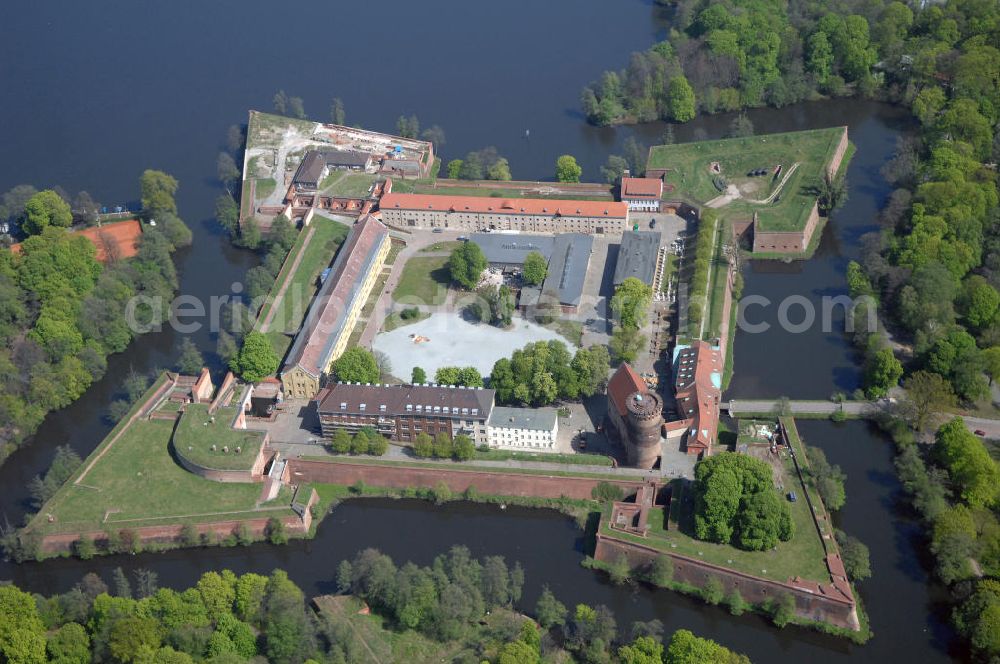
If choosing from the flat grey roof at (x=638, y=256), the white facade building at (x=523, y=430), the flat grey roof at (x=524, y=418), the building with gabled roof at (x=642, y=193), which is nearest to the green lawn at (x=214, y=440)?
the white facade building at (x=523, y=430)

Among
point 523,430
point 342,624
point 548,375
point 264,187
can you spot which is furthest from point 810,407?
point 264,187

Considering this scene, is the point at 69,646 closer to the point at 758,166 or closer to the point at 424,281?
the point at 424,281

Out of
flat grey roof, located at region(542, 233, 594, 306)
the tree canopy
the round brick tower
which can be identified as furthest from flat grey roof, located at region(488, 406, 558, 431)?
flat grey roof, located at region(542, 233, 594, 306)

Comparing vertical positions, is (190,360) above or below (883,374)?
below

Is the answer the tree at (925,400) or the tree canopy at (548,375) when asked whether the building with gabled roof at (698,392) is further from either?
the tree at (925,400)

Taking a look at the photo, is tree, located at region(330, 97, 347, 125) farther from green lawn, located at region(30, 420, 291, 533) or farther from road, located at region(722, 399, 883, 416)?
road, located at region(722, 399, 883, 416)

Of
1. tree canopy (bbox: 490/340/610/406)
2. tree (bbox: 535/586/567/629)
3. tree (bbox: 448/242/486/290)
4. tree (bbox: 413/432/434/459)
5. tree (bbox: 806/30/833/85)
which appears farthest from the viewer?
tree (bbox: 806/30/833/85)

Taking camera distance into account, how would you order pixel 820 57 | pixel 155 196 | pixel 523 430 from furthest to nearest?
pixel 820 57 < pixel 155 196 < pixel 523 430
